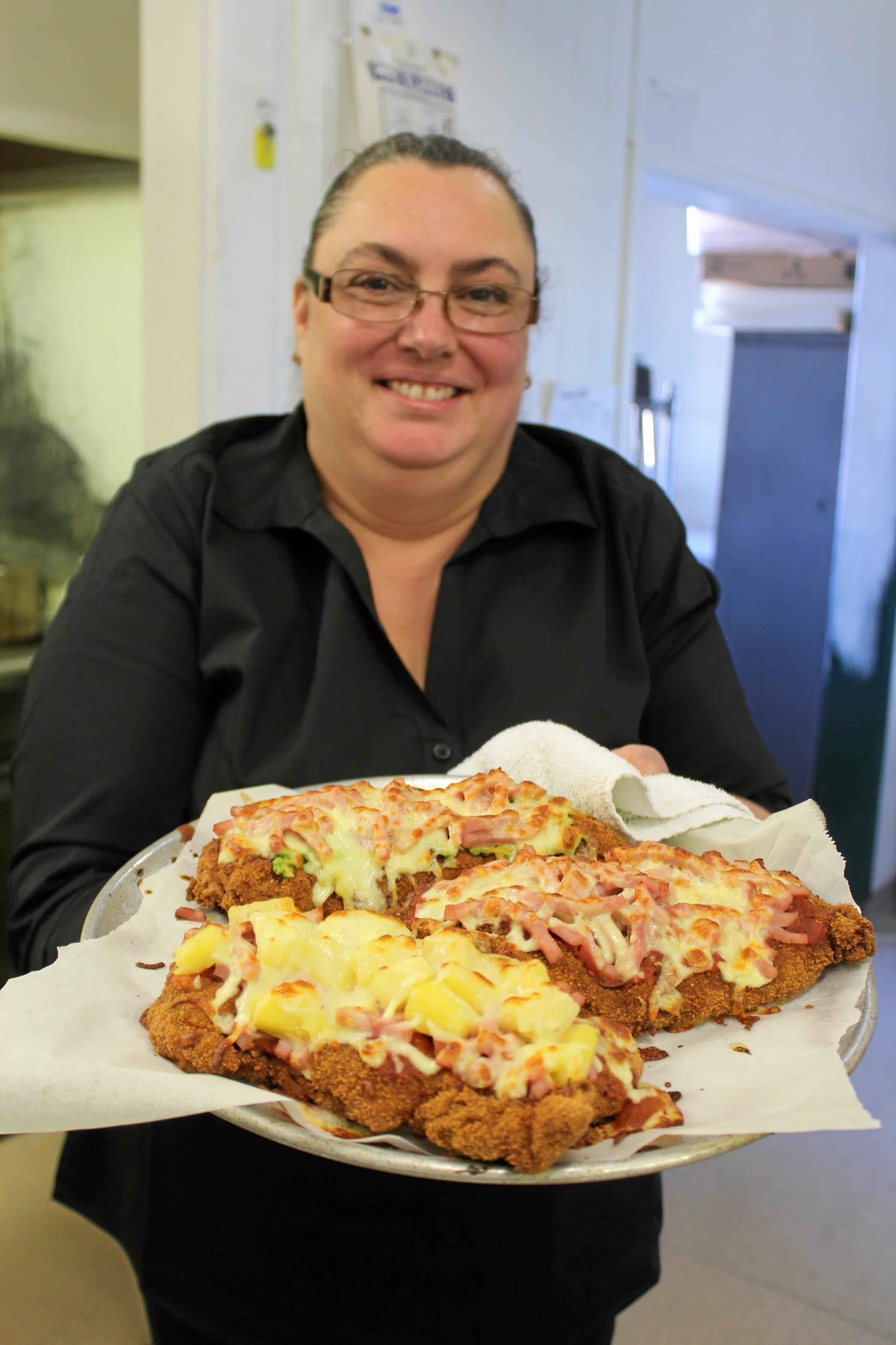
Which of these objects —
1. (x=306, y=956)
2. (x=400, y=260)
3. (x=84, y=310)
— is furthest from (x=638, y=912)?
(x=84, y=310)

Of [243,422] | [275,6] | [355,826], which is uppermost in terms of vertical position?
[275,6]

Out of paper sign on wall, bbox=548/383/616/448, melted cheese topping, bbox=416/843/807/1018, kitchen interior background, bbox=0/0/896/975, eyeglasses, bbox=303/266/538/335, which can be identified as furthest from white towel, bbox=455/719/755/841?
paper sign on wall, bbox=548/383/616/448

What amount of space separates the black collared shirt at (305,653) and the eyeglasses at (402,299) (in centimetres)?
27

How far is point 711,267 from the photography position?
15.7 feet

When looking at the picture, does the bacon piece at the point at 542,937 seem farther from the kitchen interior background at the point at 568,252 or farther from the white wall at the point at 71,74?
the white wall at the point at 71,74

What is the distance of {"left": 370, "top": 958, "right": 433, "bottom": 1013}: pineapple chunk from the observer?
93 centimetres

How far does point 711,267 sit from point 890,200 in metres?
0.74

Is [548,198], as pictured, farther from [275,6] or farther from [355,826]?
[355,826]

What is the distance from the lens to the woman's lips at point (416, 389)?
173 cm

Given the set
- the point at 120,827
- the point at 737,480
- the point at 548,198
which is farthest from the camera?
the point at 737,480

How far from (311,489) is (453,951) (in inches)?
40.1

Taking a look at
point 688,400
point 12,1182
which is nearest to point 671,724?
point 12,1182

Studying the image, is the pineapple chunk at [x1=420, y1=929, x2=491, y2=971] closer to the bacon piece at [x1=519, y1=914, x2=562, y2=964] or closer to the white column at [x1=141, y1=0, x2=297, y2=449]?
the bacon piece at [x1=519, y1=914, x2=562, y2=964]

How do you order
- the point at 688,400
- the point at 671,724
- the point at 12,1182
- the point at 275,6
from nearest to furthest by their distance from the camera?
1. the point at 671,724
2. the point at 275,6
3. the point at 12,1182
4. the point at 688,400
